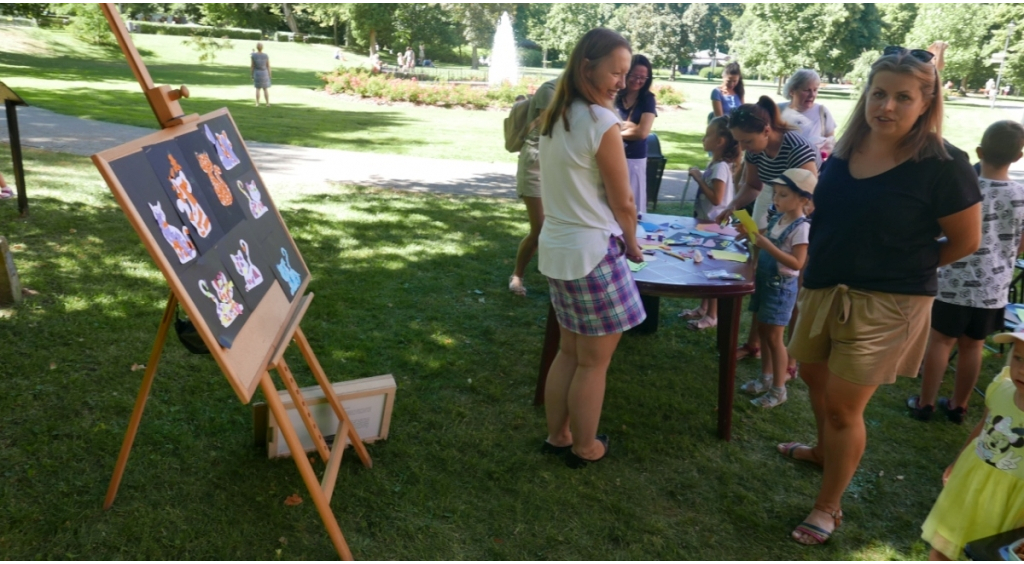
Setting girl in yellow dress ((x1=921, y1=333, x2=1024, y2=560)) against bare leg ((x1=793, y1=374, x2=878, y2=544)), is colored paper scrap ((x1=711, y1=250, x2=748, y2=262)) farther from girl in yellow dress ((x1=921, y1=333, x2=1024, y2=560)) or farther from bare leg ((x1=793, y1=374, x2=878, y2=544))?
girl in yellow dress ((x1=921, y1=333, x2=1024, y2=560))

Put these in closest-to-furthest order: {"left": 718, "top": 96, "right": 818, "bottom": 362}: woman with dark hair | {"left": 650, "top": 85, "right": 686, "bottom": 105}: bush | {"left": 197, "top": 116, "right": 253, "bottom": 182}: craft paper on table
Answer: {"left": 197, "top": 116, "right": 253, "bottom": 182}: craft paper on table
{"left": 718, "top": 96, "right": 818, "bottom": 362}: woman with dark hair
{"left": 650, "top": 85, "right": 686, "bottom": 105}: bush

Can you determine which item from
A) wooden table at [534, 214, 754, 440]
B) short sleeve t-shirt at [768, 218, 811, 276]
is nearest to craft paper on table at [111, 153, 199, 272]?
wooden table at [534, 214, 754, 440]

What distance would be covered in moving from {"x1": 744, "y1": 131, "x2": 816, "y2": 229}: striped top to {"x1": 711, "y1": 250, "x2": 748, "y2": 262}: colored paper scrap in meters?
0.41

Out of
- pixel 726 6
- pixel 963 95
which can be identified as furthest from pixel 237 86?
pixel 726 6

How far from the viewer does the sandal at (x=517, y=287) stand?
5.39 m

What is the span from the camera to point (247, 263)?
2.43m

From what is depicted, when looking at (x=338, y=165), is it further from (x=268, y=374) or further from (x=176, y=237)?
(x=176, y=237)

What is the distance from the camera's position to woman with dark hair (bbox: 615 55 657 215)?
187 inches

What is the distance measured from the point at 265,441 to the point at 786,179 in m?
2.86

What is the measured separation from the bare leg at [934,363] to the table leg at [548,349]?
82.8 inches

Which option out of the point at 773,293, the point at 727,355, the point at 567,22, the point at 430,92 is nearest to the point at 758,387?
the point at 773,293

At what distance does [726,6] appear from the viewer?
205 feet

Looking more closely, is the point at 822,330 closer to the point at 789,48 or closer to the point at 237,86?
the point at 237,86

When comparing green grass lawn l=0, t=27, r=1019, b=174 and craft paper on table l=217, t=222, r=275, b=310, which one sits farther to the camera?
green grass lawn l=0, t=27, r=1019, b=174
